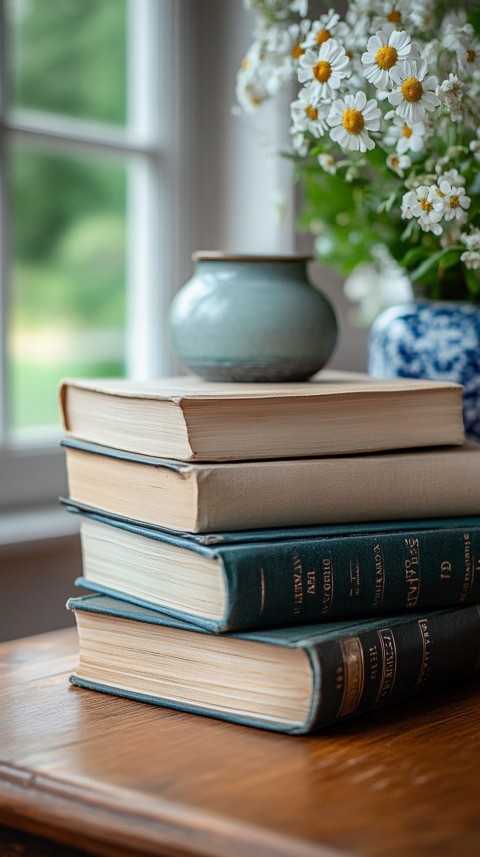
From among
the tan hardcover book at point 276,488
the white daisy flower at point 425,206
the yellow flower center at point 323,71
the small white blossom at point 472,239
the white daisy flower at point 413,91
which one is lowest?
the tan hardcover book at point 276,488

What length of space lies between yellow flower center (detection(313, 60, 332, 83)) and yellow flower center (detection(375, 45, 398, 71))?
4cm

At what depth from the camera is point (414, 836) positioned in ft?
1.59

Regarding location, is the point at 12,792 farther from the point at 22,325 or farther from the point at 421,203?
the point at 22,325

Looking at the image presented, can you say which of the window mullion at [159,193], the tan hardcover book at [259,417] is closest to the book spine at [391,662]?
the tan hardcover book at [259,417]

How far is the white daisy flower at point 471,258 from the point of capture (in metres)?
0.78

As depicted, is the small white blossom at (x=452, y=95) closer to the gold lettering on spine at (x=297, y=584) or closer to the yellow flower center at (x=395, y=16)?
the yellow flower center at (x=395, y=16)

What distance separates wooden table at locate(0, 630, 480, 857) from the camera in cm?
48

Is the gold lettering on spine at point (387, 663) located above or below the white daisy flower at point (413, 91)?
below

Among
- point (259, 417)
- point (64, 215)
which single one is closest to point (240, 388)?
point (259, 417)

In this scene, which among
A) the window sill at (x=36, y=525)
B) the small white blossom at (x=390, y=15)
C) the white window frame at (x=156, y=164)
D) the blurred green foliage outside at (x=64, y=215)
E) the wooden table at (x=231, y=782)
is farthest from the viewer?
the white window frame at (x=156, y=164)

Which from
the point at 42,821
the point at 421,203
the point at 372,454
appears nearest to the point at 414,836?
the point at 42,821

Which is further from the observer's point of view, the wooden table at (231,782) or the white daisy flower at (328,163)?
the white daisy flower at (328,163)

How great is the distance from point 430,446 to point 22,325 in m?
0.77

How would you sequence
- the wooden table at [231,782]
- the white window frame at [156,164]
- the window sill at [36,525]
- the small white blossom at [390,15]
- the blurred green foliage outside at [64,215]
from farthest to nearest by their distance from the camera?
the white window frame at [156,164], the blurred green foliage outside at [64,215], the window sill at [36,525], the small white blossom at [390,15], the wooden table at [231,782]
